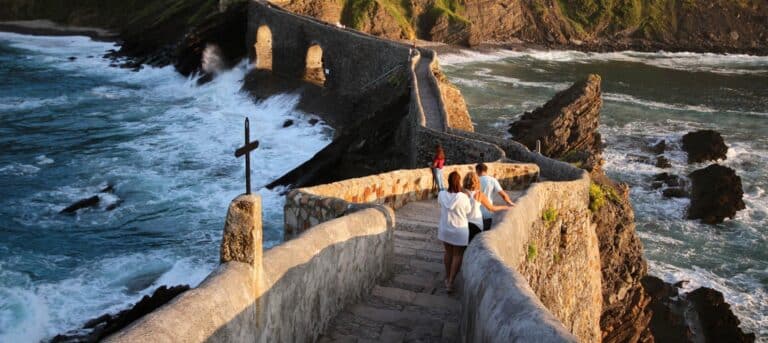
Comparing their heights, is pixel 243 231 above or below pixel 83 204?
above

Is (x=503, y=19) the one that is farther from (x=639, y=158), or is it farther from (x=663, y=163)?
(x=663, y=163)

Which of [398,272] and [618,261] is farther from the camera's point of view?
[618,261]

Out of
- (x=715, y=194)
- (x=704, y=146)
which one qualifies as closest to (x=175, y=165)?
(x=715, y=194)

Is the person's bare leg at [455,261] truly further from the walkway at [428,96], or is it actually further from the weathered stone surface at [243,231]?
the walkway at [428,96]

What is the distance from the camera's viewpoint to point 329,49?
38.6 meters

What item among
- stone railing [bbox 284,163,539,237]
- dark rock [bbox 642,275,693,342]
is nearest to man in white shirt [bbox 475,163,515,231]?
stone railing [bbox 284,163,539,237]

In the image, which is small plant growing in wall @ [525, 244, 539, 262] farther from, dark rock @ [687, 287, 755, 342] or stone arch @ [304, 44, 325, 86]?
stone arch @ [304, 44, 325, 86]

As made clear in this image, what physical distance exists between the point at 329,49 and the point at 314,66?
10.7ft

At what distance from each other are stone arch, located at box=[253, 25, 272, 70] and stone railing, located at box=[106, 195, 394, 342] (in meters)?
35.2

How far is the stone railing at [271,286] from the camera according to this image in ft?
16.7

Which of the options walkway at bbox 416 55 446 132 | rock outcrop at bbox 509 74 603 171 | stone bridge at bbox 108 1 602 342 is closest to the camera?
stone bridge at bbox 108 1 602 342

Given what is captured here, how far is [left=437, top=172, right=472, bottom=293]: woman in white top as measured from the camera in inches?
346

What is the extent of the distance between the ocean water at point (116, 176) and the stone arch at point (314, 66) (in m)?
2.58

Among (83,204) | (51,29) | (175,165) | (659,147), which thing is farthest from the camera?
(51,29)
